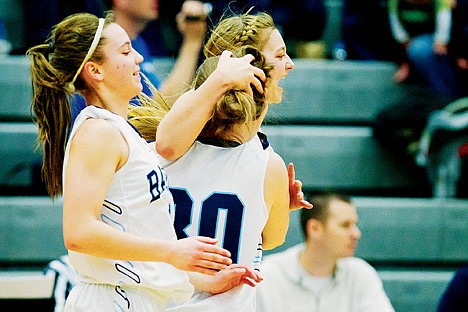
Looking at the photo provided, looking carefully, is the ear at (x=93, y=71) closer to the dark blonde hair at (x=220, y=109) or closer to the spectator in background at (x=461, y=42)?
the dark blonde hair at (x=220, y=109)

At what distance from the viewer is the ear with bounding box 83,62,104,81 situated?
8.16 ft

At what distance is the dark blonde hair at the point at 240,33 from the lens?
2754 millimetres

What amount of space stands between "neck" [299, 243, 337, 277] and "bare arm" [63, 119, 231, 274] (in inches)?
94.4

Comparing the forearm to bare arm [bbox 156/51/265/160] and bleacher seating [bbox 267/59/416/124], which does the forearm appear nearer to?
bare arm [bbox 156/51/265/160]

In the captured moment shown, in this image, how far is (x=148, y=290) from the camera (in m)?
2.49

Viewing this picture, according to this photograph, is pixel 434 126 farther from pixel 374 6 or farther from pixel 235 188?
pixel 235 188

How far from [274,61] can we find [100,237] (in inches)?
31.7

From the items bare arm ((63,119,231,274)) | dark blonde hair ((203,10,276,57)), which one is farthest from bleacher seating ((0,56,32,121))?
bare arm ((63,119,231,274))

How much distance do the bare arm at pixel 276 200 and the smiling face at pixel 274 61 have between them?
0.18 m

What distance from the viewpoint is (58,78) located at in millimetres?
2479

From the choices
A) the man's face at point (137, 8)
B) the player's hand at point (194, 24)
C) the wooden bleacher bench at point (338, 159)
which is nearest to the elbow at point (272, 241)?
the man's face at point (137, 8)

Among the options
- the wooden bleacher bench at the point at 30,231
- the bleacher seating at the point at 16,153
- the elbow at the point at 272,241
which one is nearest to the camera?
the elbow at the point at 272,241

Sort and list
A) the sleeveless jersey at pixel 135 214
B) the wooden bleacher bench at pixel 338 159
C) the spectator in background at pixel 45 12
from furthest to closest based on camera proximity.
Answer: the wooden bleacher bench at pixel 338 159, the spectator in background at pixel 45 12, the sleeveless jersey at pixel 135 214

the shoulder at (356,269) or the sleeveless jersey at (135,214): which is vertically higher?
the sleeveless jersey at (135,214)
